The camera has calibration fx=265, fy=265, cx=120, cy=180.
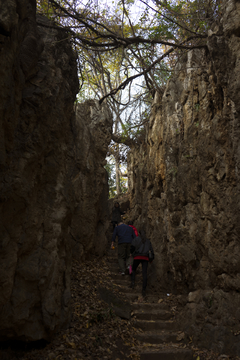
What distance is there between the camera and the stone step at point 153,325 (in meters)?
6.56

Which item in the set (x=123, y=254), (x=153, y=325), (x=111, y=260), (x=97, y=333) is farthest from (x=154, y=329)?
(x=111, y=260)

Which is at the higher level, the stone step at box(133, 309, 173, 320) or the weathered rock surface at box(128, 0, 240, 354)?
the weathered rock surface at box(128, 0, 240, 354)

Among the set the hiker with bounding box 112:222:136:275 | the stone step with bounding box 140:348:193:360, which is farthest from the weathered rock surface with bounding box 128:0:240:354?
the hiker with bounding box 112:222:136:275

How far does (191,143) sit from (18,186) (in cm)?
542

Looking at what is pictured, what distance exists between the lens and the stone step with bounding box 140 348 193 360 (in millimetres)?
5398

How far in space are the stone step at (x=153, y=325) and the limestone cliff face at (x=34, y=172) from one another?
6.71 ft

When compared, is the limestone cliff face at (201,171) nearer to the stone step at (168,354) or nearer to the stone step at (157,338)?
the stone step at (157,338)

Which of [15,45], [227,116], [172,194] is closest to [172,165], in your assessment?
[172,194]

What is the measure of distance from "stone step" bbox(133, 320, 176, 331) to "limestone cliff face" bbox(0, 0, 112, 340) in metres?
2.05

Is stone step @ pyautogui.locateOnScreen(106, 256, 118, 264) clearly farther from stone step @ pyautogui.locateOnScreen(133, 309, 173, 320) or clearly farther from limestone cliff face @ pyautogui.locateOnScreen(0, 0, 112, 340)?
limestone cliff face @ pyautogui.locateOnScreen(0, 0, 112, 340)

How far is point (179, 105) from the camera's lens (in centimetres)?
912

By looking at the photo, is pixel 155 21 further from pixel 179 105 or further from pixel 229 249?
pixel 229 249

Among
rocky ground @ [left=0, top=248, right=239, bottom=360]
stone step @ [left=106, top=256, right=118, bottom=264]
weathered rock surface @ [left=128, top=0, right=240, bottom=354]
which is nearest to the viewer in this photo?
rocky ground @ [left=0, top=248, right=239, bottom=360]

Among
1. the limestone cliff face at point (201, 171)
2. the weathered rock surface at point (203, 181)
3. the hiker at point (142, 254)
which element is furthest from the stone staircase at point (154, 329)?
the limestone cliff face at point (201, 171)
